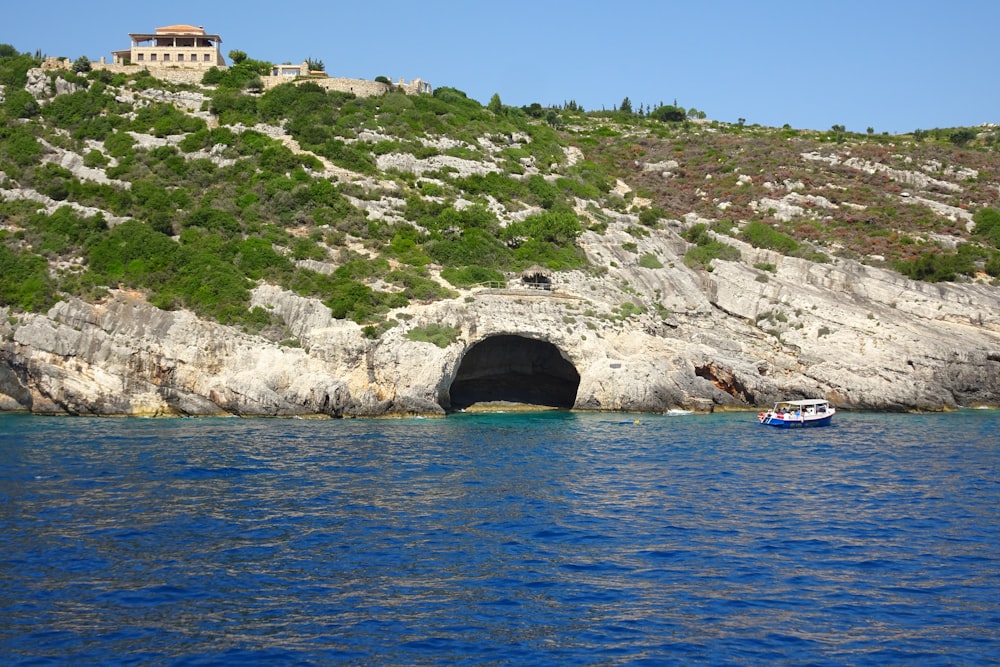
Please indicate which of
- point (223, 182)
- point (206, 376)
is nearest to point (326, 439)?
point (206, 376)

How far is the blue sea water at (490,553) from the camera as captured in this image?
652 inches

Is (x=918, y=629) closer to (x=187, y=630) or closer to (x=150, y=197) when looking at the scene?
Result: (x=187, y=630)

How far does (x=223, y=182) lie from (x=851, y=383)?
43364 millimetres

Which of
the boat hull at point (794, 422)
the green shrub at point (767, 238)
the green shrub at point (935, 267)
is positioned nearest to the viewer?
the boat hull at point (794, 422)

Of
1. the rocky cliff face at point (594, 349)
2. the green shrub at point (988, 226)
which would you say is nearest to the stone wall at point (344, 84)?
the rocky cliff face at point (594, 349)

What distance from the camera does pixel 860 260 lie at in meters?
66.9

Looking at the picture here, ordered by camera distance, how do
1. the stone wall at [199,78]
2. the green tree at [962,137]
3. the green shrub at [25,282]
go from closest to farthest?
the green shrub at [25,282] → the stone wall at [199,78] → the green tree at [962,137]

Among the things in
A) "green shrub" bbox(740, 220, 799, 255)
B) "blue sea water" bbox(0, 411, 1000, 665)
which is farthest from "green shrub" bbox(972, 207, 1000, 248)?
"blue sea water" bbox(0, 411, 1000, 665)

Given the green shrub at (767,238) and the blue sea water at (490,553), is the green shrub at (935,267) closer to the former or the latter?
the green shrub at (767,238)

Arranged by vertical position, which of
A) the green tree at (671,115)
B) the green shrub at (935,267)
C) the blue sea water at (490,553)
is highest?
the green tree at (671,115)

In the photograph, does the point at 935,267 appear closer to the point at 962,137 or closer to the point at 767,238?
the point at 767,238

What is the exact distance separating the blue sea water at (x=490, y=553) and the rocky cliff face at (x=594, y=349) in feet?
27.9

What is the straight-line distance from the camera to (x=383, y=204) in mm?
64062

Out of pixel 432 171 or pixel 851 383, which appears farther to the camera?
pixel 432 171
